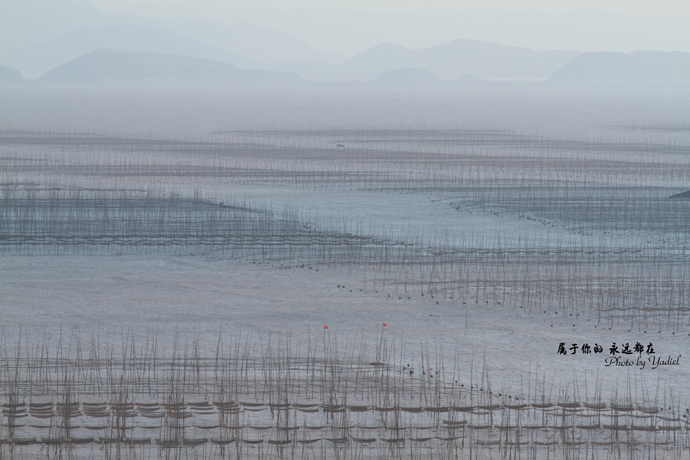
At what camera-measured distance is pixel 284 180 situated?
29984 mm

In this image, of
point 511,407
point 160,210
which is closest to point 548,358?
point 511,407

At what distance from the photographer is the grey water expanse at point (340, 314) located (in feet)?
30.3

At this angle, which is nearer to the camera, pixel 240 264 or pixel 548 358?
pixel 548 358

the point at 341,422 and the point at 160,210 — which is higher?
the point at 160,210

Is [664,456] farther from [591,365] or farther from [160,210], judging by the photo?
[160,210]

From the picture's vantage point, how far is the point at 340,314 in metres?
13.8

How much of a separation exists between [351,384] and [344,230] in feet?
33.1

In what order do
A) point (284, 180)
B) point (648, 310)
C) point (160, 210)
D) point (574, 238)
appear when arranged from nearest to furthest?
point (648, 310) < point (574, 238) < point (160, 210) < point (284, 180)

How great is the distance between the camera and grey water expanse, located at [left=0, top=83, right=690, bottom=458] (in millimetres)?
9242

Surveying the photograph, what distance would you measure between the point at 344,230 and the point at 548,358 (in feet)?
31.0

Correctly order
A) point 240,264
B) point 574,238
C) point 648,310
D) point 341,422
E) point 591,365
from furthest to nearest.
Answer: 1. point 574,238
2. point 240,264
3. point 648,310
4. point 591,365
5. point 341,422

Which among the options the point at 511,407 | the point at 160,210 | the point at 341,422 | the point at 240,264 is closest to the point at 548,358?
the point at 511,407

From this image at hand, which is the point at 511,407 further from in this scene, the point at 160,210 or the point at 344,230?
the point at 160,210

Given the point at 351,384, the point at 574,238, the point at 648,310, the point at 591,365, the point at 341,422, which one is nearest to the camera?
the point at 341,422
